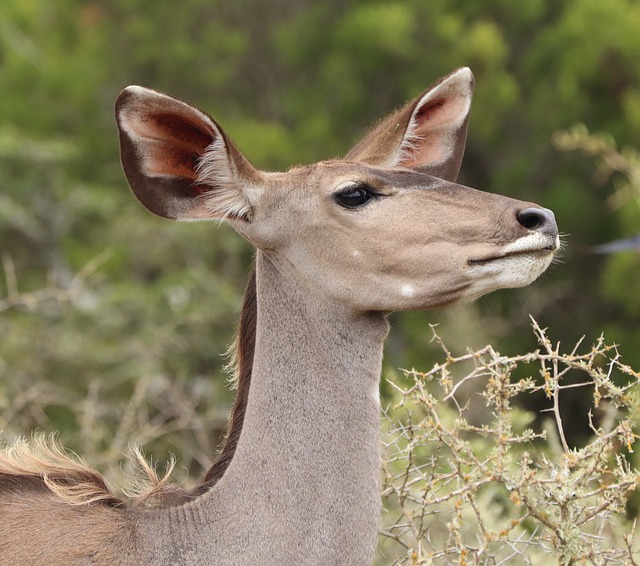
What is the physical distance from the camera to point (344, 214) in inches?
159

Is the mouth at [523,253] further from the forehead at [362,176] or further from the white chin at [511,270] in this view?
the forehead at [362,176]

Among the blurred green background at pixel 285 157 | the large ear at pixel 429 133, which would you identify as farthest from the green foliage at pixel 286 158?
the large ear at pixel 429 133

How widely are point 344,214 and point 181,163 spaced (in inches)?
23.9

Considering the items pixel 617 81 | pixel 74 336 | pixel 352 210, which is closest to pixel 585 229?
pixel 617 81

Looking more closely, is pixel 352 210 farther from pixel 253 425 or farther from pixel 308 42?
pixel 308 42

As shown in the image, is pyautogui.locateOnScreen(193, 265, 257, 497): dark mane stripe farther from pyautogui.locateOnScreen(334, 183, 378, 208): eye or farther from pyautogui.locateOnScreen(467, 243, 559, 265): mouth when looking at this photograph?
pyautogui.locateOnScreen(467, 243, 559, 265): mouth

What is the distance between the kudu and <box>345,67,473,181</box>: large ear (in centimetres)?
55

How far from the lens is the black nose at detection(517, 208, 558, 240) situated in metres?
3.75

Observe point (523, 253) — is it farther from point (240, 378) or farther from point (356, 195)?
point (240, 378)

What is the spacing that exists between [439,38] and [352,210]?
467 inches

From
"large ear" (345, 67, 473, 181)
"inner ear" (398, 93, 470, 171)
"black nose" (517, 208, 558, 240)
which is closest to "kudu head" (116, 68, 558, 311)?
"black nose" (517, 208, 558, 240)

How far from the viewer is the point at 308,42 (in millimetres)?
16500

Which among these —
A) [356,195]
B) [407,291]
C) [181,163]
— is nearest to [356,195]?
[356,195]

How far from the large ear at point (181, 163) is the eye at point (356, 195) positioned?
0.32m
